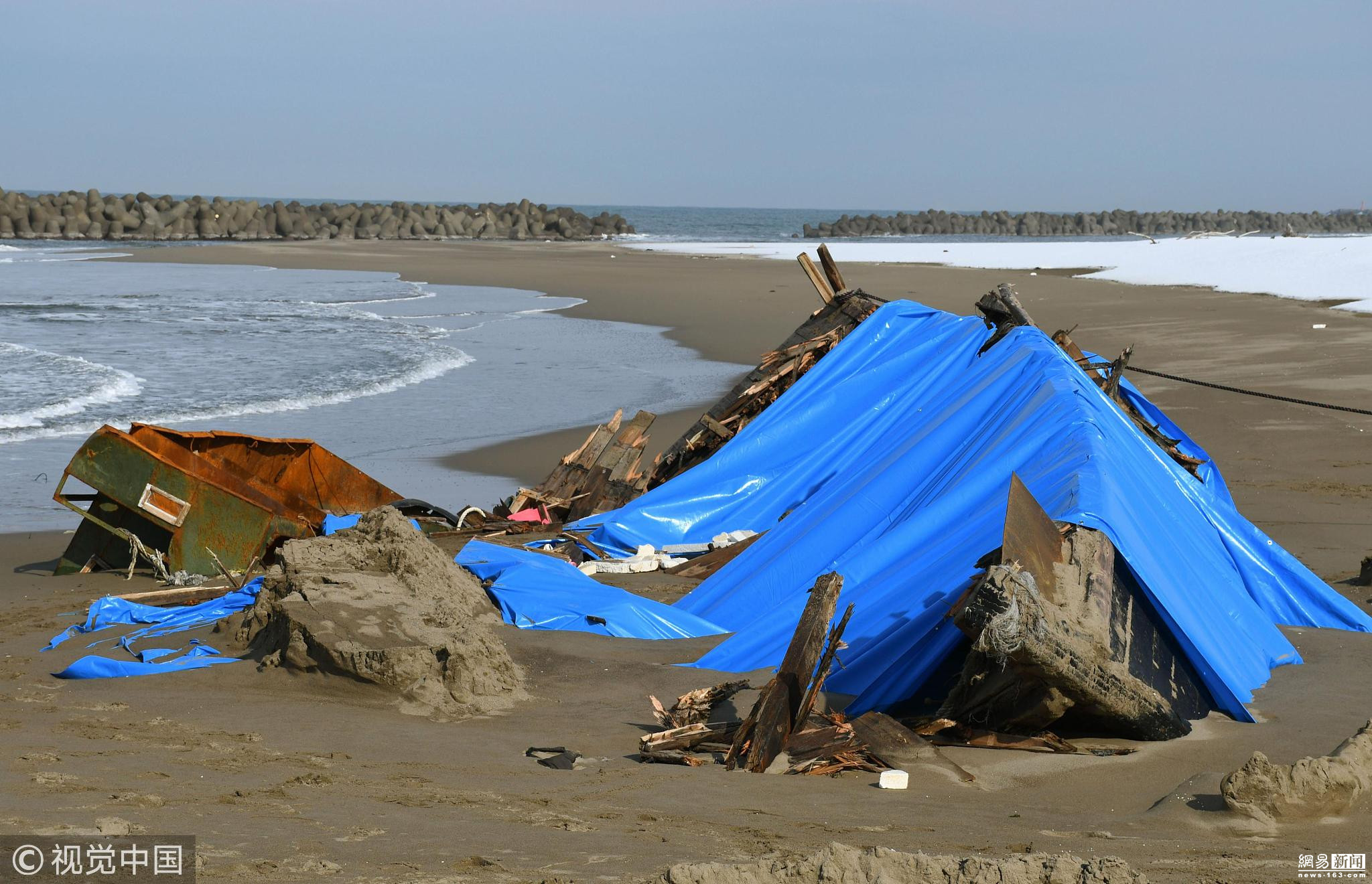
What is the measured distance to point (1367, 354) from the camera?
14133 millimetres

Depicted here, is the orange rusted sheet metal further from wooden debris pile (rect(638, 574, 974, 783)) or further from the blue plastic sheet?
wooden debris pile (rect(638, 574, 974, 783))

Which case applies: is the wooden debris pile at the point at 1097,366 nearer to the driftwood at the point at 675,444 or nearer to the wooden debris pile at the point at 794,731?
the driftwood at the point at 675,444

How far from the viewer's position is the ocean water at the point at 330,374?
37.2 feet

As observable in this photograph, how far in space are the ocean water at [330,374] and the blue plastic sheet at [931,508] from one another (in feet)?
8.96

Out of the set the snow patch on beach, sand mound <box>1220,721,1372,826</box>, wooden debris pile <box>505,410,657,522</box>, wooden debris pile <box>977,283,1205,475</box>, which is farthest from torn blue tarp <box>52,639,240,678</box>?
the snow patch on beach

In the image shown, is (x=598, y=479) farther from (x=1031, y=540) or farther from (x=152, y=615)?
(x=1031, y=540)

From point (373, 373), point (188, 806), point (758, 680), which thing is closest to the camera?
point (188, 806)

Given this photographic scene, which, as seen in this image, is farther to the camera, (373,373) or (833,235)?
(833,235)

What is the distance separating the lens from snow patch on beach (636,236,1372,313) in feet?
71.2

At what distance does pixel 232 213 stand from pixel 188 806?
5840cm

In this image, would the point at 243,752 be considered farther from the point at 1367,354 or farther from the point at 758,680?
the point at 1367,354

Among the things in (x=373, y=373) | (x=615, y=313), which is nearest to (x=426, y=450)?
(x=373, y=373)

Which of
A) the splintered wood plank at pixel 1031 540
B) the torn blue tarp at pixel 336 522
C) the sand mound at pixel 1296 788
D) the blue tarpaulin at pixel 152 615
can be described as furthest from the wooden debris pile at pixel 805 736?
the torn blue tarp at pixel 336 522

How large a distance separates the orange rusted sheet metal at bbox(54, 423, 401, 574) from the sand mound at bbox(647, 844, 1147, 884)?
5077 mm
